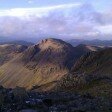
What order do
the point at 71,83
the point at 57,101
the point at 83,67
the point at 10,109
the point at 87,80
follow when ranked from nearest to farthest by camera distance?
1. the point at 10,109
2. the point at 57,101
3. the point at 87,80
4. the point at 71,83
5. the point at 83,67

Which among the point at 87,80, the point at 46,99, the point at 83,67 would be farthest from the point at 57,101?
the point at 83,67

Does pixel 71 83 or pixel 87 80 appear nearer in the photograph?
pixel 87 80

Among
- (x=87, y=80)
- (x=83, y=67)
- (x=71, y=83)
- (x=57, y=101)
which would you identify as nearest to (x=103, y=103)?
(x=57, y=101)

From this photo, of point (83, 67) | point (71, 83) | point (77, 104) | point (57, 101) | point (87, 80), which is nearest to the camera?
point (77, 104)

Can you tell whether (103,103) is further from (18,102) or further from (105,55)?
(105,55)

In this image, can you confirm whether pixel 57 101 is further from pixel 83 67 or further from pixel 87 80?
pixel 83 67

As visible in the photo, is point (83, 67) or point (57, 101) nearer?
point (57, 101)

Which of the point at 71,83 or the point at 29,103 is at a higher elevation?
the point at 29,103

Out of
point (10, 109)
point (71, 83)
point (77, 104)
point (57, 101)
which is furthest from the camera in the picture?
point (71, 83)

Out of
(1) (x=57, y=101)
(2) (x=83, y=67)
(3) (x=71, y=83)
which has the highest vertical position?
(1) (x=57, y=101)
